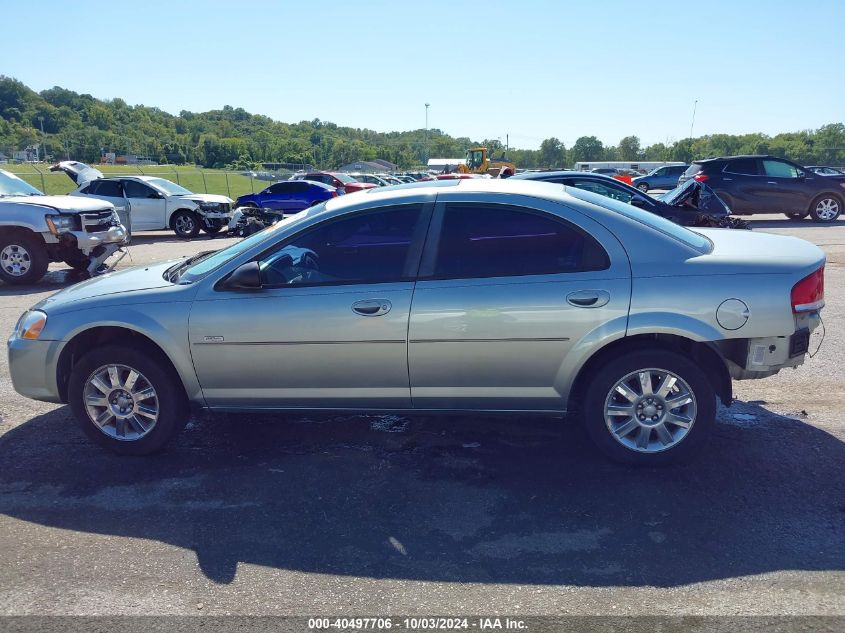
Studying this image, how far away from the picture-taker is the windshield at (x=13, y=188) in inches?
454

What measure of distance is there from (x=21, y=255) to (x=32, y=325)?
740 cm

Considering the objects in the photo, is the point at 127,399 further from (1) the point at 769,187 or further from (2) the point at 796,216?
(2) the point at 796,216

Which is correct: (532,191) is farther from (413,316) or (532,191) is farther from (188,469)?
(188,469)

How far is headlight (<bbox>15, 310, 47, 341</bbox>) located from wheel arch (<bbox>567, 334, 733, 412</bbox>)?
345cm

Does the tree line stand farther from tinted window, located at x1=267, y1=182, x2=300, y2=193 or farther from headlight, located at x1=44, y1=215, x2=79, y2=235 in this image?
headlight, located at x1=44, y1=215, x2=79, y2=235

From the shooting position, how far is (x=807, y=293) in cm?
408

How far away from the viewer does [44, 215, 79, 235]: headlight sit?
1073cm

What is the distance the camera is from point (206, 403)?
14.7ft

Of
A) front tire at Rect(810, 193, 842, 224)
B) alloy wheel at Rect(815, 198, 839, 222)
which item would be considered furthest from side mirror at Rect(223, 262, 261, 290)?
alloy wheel at Rect(815, 198, 839, 222)

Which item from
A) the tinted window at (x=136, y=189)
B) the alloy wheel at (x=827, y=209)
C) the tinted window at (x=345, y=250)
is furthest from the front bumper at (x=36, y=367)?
the alloy wheel at (x=827, y=209)

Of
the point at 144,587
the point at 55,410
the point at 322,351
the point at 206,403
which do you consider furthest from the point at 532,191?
the point at 55,410

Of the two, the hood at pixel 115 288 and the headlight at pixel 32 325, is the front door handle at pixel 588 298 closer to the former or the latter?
the hood at pixel 115 288

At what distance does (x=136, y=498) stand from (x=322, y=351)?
1.36 m

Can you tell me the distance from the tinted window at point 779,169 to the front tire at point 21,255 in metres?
17.2
